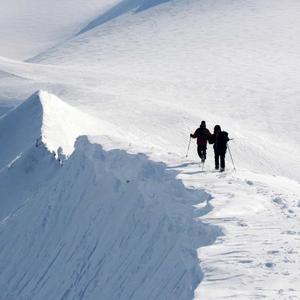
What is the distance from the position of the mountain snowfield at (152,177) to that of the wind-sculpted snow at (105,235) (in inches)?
1.7

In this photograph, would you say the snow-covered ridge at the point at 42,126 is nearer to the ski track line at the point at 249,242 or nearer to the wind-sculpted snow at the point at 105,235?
the wind-sculpted snow at the point at 105,235

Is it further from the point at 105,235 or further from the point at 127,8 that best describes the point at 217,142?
the point at 127,8

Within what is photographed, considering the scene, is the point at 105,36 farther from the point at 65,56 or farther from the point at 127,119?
the point at 127,119

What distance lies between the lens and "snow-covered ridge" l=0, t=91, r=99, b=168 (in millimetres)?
31359

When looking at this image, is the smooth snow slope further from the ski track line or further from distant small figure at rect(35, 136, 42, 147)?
the ski track line

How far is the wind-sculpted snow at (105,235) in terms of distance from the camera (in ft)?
47.5

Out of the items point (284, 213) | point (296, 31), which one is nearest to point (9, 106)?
point (284, 213)

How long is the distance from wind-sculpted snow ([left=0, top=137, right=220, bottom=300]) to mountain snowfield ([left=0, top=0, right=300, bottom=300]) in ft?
0.14

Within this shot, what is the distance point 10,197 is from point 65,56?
2193 inches

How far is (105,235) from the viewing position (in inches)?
722

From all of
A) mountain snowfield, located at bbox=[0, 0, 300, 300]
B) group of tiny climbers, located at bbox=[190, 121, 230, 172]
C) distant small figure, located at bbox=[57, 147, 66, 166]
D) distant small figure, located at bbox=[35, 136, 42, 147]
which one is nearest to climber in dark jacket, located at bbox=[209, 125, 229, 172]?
group of tiny climbers, located at bbox=[190, 121, 230, 172]

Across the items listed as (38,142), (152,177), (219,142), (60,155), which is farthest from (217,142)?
(38,142)

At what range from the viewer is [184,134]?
39.5 m

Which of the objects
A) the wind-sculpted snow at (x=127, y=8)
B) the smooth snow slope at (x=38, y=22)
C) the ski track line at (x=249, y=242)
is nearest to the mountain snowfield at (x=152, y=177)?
the ski track line at (x=249, y=242)
